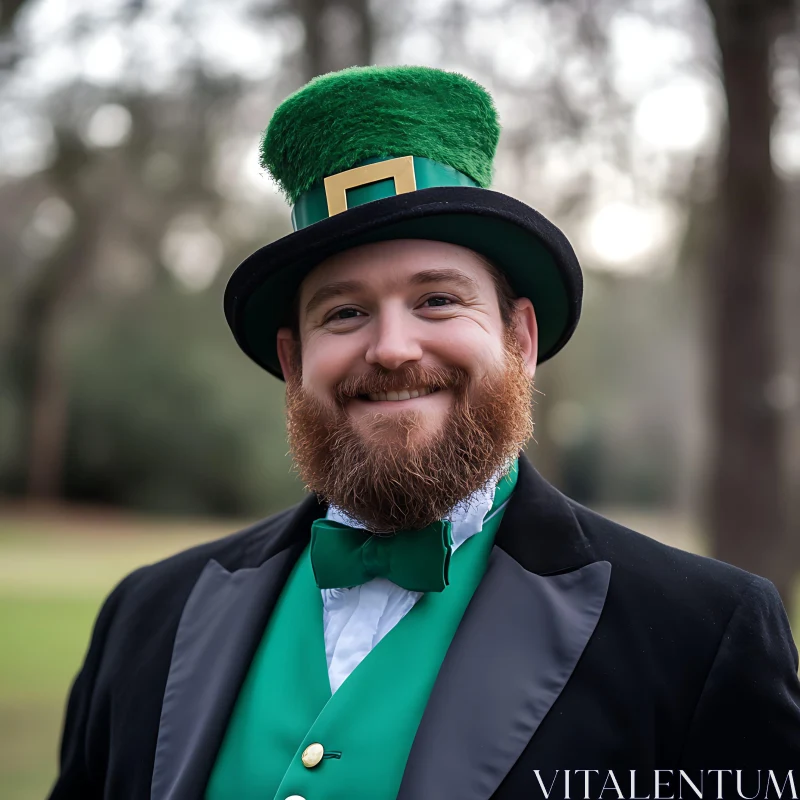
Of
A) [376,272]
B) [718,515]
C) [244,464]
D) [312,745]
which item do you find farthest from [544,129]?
[244,464]

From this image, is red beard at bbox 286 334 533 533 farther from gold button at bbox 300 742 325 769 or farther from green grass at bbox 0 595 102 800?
green grass at bbox 0 595 102 800

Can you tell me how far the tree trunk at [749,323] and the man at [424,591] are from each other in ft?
12.3

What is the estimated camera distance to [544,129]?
258 inches

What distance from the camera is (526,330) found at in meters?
2.43

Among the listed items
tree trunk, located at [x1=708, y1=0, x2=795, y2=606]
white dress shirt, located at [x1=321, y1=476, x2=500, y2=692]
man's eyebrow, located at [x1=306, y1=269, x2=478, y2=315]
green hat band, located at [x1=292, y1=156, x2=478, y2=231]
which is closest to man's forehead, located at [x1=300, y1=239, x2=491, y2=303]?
man's eyebrow, located at [x1=306, y1=269, x2=478, y2=315]

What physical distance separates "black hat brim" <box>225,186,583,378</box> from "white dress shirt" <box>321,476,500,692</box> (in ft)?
1.69

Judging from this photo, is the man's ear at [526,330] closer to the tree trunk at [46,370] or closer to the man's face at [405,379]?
the man's face at [405,379]

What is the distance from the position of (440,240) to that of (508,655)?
0.96 meters

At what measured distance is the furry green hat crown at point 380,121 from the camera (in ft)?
7.09

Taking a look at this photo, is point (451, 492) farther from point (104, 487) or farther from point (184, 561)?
point (104, 487)

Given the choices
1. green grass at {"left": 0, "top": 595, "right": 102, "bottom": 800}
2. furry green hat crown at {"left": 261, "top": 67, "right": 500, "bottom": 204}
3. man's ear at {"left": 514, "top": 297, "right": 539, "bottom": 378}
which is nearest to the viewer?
furry green hat crown at {"left": 261, "top": 67, "right": 500, "bottom": 204}

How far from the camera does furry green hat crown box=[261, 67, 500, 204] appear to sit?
216 centimetres

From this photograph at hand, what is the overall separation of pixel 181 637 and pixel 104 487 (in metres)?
19.8

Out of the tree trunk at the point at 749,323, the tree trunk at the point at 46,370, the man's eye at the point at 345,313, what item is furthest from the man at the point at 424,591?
the tree trunk at the point at 46,370
